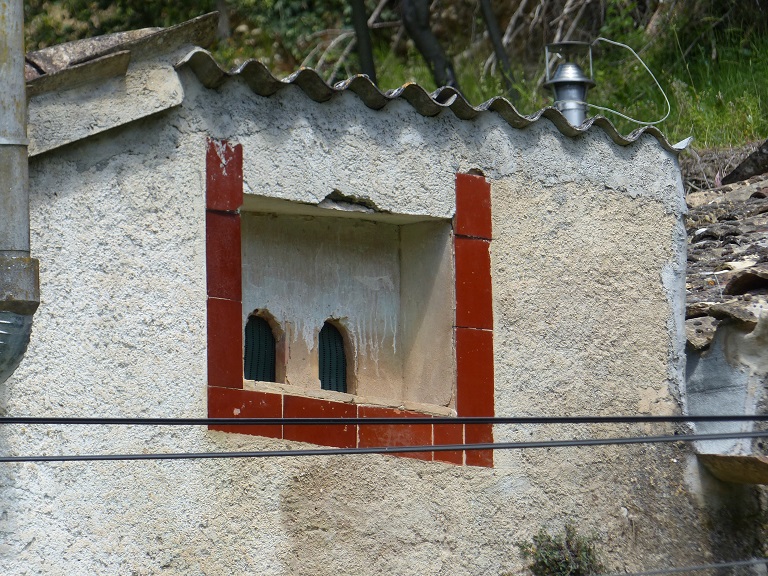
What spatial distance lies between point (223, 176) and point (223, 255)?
1.12 feet

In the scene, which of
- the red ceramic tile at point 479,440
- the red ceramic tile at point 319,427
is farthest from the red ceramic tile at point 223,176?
the red ceramic tile at point 479,440

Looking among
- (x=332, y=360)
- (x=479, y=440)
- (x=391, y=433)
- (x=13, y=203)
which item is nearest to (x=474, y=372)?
(x=479, y=440)

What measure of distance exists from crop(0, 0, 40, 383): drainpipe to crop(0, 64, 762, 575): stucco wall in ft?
2.40

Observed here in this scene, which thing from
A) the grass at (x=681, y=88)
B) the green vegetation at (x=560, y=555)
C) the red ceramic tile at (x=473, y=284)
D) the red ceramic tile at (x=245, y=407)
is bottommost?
the green vegetation at (x=560, y=555)

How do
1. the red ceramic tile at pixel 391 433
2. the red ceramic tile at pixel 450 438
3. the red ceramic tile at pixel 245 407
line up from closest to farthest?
the red ceramic tile at pixel 245 407
the red ceramic tile at pixel 391 433
the red ceramic tile at pixel 450 438

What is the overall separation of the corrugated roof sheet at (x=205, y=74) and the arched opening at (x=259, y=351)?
1.09m

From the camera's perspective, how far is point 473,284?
21.3 feet

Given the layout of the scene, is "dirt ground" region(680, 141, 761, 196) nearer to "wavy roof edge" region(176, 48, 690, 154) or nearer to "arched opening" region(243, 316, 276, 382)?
"wavy roof edge" region(176, 48, 690, 154)

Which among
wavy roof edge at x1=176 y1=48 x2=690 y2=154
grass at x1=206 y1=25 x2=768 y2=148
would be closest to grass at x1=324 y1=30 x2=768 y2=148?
grass at x1=206 y1=25 x2=768 y2=148

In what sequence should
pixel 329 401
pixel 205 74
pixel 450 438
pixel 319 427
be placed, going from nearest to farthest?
1. pixel 205 74
2. pixel 319 427
3. pixel 329 401
4. pixel 450 438

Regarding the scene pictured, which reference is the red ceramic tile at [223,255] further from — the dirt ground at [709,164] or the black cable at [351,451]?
the dirt ground at [709,164]

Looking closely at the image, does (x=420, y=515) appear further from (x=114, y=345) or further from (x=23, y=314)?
(x=23, y=314)

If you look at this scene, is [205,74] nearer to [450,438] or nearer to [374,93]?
[374,93]

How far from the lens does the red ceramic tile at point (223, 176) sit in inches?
221
